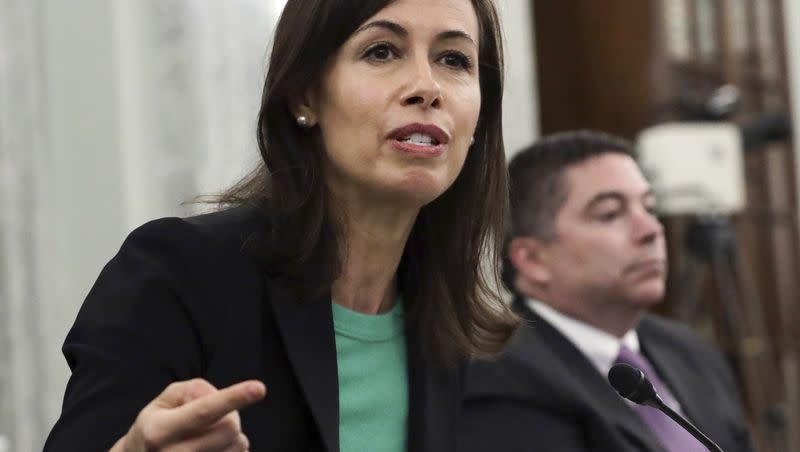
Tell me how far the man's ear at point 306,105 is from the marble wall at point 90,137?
1618 mm

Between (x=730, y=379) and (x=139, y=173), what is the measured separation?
1753 millimetres

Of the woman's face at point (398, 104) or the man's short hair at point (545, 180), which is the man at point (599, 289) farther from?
the woman's face at point (398, 104)

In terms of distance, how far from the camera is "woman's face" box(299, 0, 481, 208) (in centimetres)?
149

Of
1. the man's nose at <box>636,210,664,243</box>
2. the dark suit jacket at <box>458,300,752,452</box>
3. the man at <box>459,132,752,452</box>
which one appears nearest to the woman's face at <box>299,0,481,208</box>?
the dark suit jacket at <box>458,300,752,452</box>

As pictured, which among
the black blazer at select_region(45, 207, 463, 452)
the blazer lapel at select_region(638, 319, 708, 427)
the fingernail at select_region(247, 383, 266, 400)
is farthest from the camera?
the blazer lapel at select_region(638, 319, 708, 427)

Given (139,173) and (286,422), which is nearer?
(286,422)

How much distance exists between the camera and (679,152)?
525 cm

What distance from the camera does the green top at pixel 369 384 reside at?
157 cm

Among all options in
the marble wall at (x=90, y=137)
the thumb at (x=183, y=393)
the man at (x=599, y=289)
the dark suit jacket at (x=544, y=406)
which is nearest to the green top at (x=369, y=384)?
the thumb at (x=183, y=393)

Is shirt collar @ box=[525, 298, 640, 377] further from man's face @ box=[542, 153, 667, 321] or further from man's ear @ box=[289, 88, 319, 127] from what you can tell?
man's ear @ box=[289, 88, 319, 127]

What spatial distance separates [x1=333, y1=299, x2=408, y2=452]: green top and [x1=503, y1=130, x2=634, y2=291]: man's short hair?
1.29 m

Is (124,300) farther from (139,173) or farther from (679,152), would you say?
(679,152)

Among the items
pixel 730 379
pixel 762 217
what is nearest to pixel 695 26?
pixel 762 217

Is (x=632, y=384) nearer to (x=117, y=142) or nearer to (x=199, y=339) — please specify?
(x=199, y=339)
